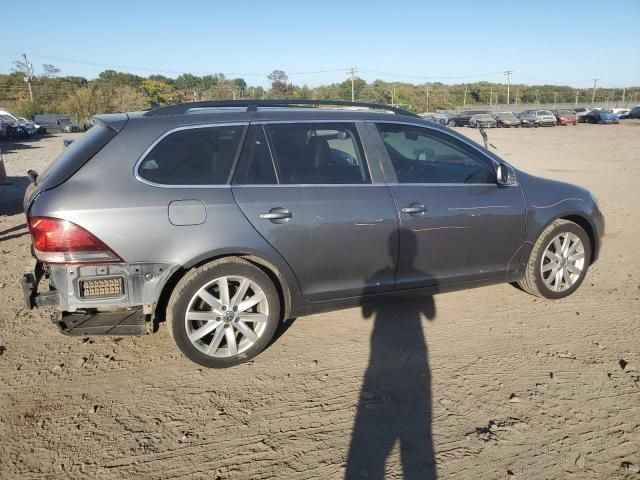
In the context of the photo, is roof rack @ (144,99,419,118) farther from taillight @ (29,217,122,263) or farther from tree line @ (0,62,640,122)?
tree line @ (0,62,640,122)

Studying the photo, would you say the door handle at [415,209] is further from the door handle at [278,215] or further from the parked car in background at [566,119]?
the parked car in background at [566,119]

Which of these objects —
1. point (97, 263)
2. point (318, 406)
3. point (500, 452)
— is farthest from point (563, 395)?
point (97, 263)

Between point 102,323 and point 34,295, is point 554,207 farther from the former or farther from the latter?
point 34,295

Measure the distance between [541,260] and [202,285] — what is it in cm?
300

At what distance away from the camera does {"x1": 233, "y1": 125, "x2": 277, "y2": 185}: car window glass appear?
3418mm

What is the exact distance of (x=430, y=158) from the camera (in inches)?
172

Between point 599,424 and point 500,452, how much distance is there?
0.68 m

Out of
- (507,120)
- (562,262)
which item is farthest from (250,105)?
(507,120)

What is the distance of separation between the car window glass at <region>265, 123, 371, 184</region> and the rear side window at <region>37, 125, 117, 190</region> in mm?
1109

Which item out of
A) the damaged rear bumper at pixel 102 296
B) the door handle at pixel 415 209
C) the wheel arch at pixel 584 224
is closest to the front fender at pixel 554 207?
the wheel arch at pixel 584 224

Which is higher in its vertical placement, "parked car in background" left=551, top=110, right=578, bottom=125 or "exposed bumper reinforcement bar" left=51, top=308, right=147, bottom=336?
"parked car in background" left=551, top=110, right=578, bottom=125

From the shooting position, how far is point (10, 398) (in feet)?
10.2

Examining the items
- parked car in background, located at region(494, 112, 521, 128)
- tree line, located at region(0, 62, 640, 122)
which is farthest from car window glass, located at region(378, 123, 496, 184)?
parked car in background, located at region(494, 112, 521, 128)

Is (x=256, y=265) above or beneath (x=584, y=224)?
beneath
